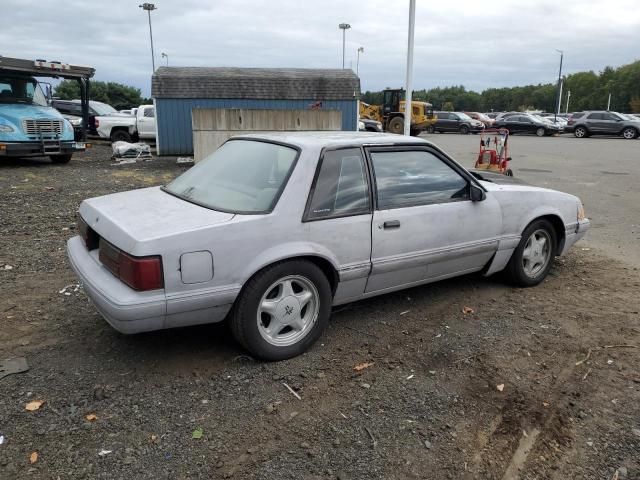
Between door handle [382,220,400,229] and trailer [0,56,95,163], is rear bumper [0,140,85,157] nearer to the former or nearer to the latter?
trailer [0,56,95,163]

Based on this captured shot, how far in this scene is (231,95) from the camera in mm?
17375

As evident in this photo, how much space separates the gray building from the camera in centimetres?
1727

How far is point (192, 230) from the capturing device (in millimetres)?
3037

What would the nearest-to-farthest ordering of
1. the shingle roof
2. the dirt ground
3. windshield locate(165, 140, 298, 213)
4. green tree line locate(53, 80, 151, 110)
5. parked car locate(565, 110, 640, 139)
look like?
the dirt ground
windshield locate(165, 140, 298, 213)
the shingle roof
parked car locate(565, 110, 640, 139)
green tree line locate(53, 80, 151, 110)

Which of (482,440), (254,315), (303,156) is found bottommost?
(482,440)

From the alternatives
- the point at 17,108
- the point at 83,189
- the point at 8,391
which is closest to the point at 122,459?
the point at 8,391

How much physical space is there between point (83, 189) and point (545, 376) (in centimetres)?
928

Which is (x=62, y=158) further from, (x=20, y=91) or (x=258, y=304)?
(x=258, y=304)

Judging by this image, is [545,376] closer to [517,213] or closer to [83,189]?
[517,213]

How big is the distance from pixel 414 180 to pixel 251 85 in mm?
A: 14554

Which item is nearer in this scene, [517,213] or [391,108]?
[517,213]

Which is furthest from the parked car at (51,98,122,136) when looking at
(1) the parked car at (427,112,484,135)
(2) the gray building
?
(1) the parked car at (427,112,484,135)

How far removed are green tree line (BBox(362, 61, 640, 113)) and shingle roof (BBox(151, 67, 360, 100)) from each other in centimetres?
6109

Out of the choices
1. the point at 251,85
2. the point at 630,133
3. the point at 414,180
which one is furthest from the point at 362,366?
the point at 630,133
